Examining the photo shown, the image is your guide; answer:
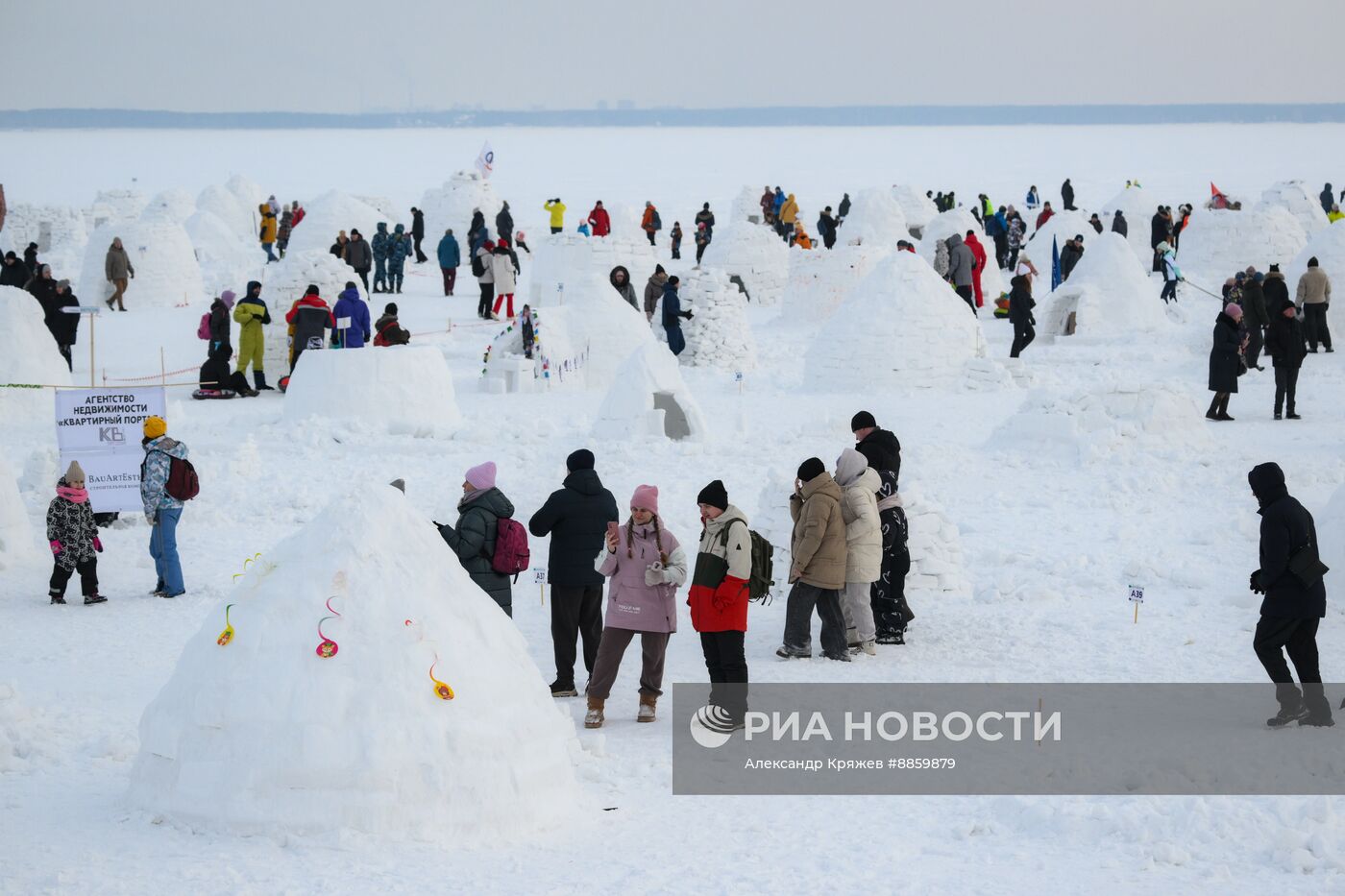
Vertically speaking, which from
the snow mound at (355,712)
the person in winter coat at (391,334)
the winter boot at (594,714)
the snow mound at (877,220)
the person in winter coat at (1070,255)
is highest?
the snow mound at (877,220)

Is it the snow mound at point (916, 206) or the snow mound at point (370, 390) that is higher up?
the snow mound at point (916, 206)

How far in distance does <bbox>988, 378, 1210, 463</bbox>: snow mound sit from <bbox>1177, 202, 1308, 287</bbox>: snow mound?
14519 millimetres

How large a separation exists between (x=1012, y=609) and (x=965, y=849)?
3.71 m

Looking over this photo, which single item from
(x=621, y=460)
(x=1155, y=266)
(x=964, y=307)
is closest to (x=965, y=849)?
(x=621, y=460)

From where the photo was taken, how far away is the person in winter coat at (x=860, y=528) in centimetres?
783

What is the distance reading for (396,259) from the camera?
25906 millimetres

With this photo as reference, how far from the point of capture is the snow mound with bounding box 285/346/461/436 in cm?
1407

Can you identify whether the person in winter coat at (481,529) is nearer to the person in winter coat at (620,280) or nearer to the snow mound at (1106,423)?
the snow mound at (1106,423)

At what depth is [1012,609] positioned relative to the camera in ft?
29.8

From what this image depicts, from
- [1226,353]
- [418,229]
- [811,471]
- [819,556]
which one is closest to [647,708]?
[819,556]

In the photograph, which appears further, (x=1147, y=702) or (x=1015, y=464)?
(x=1015, y=464)

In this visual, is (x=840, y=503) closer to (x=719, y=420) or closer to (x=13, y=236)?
(x=719, y=420)

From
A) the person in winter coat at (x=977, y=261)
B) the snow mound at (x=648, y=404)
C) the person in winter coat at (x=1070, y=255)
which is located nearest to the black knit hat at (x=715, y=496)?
the snow mound at (x=648, y=404)

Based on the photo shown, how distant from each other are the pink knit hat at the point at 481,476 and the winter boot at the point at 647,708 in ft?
3.96
